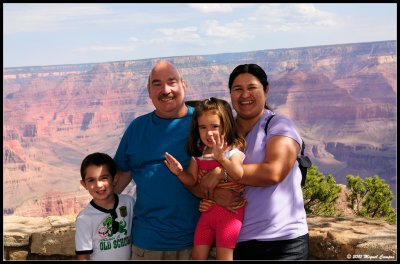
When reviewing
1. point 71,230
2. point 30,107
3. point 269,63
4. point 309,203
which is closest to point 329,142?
point 269,63

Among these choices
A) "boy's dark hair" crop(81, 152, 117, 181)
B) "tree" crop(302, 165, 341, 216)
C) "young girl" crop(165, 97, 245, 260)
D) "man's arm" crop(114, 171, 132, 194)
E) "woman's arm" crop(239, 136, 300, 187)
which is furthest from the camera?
"tree" crop(302, 165, 341, 216)

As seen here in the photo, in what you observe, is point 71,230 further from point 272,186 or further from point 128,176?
point 272,186

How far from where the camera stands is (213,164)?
2818 millimetres

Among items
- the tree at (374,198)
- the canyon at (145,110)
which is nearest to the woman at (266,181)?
the tree at (374,198)

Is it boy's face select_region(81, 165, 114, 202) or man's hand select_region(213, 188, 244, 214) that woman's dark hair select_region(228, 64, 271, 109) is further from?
boy's face select_region(81, 165, 114, 202)

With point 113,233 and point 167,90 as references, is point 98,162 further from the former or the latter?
point 167,90

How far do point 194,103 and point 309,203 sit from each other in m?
12.2

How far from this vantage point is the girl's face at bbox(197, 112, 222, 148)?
109 inches

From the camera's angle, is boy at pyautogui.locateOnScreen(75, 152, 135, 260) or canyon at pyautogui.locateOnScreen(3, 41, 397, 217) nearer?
boy at pyautogui.locateOnScreen(75, 152, 135, 260)

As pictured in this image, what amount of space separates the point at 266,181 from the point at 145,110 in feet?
304

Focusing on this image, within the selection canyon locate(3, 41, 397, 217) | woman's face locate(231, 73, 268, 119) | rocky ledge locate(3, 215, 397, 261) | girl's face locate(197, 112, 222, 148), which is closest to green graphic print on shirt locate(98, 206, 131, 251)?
girl's face locate(197, 112, 222, 148)

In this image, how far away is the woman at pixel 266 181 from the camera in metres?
2.62

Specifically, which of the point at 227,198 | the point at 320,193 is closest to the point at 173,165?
the point at 227,198

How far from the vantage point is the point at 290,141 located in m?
2.64
